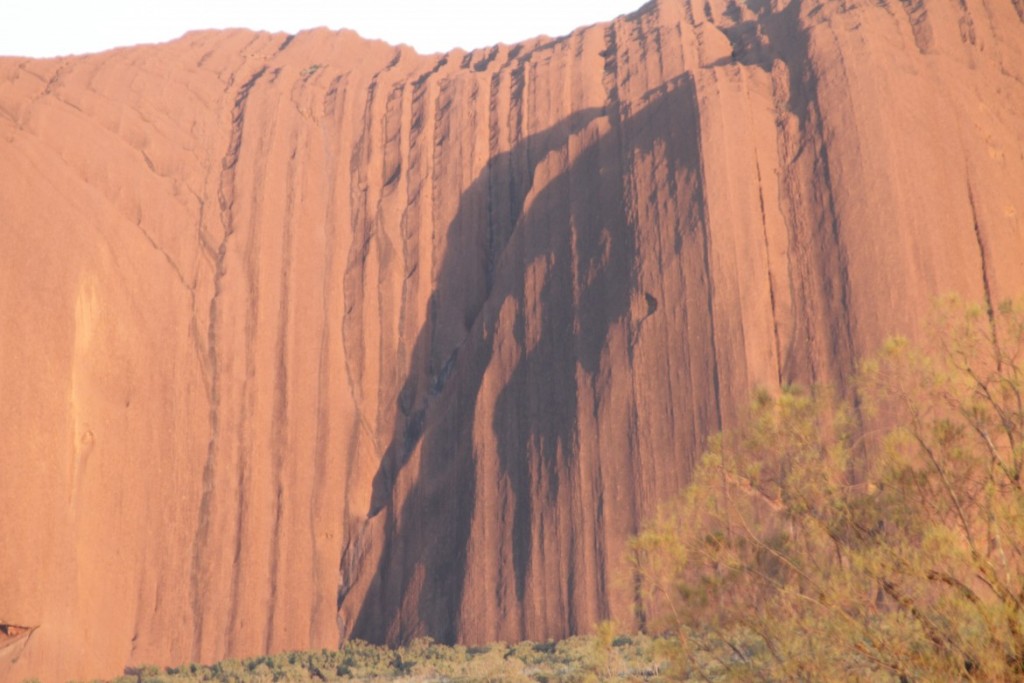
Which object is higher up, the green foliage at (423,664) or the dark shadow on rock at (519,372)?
the dark shadow on rock at (519,372)

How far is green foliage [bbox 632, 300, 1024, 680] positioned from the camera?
9.16 meters

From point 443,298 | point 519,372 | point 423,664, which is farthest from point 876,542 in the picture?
point 443,298

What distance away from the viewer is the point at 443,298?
36.2 m

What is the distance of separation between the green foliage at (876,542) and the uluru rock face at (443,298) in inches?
485

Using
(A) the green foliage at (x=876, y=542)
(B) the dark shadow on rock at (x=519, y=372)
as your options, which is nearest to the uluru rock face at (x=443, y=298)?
(B) the dark shadow on rock at (x=519, y=372)

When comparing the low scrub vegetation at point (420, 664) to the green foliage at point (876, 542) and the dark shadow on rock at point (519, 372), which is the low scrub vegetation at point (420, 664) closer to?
the dark shadow on rock at point (519, 372)

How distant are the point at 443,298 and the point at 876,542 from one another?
2667 cm

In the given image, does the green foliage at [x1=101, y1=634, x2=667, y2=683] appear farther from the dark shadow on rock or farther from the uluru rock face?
the dark shadow on rock

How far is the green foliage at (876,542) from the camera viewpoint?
916 cm

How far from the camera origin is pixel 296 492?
32812 millimetres

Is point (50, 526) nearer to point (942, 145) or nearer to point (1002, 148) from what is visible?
point (942, 145)

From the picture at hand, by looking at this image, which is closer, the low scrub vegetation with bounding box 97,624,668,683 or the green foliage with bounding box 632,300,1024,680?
the green foliage with bounding box 632,300,1024,680

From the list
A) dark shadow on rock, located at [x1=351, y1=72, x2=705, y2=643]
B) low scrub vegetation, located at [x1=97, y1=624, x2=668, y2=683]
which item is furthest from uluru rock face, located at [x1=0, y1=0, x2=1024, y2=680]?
low scrub vegetation, located at [x1=97, y1=624, x2=668, y2=683]

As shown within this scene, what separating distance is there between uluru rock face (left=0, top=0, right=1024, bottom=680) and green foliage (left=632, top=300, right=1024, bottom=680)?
1231cm
